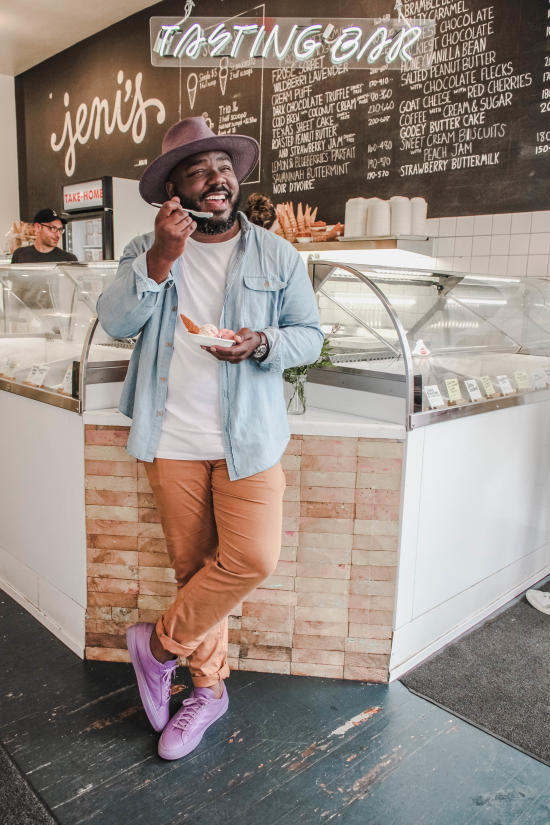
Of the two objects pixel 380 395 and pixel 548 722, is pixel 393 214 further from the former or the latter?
pixel 548 722

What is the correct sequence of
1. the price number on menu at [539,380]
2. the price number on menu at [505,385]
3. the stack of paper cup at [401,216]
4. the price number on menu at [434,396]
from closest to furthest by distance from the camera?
the price number on menu at [434,396] < the price number on menu at [505,385] < the price number on menu at [539,380] < the stack of paper cup at [401,216]

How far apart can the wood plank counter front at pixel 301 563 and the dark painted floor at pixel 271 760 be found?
0.36 ft

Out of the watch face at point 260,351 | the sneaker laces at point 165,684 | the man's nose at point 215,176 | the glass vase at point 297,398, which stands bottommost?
the sneaker laces at point 165,684

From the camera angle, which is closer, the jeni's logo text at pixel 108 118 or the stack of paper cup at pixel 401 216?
the stack of paper cup at pixel 401 216

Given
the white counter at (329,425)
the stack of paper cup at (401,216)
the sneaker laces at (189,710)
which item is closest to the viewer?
the sneaker laces at (189,710)

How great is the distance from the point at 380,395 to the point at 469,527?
82 cm

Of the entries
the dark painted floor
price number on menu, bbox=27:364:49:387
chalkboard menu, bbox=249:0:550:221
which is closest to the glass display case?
price number on menu, bbox=27:364:49:387

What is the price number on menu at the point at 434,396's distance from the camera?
2490 millimetres

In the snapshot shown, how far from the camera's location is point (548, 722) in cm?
230

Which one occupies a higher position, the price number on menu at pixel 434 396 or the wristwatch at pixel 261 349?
the wristwatch at pixel 261 349

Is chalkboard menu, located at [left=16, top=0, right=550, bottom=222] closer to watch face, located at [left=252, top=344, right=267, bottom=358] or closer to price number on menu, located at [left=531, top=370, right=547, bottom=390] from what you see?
price number on menu, located at [left=531, top=370, right=547, bottom=390]

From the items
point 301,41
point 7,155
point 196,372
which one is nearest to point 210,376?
point 196,372

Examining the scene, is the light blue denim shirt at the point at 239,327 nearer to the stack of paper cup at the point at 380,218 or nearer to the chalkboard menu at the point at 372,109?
the stack of paper cup at the point at 380,218

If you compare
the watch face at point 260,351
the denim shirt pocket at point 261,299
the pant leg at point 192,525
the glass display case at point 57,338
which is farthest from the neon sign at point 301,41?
the pant leg at point 192,525
